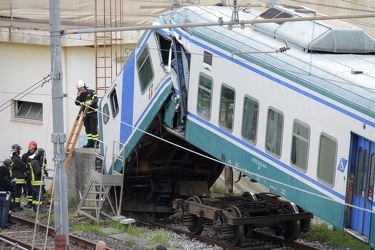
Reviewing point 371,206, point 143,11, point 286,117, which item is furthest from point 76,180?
point 371,206

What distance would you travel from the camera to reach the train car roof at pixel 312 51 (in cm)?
1297

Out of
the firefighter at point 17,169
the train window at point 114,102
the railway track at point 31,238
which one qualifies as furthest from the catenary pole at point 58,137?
the firefighter at point 17,169

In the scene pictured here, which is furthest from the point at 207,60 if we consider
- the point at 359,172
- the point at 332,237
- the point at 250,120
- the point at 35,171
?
the point at 35,171

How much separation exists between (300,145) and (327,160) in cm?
72

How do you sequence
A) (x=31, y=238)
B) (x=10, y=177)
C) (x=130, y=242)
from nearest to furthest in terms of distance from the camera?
(x=130, y=242), (x=31, y=238), (x=10, y=177)

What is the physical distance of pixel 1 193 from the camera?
18906 mm

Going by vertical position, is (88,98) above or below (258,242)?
above

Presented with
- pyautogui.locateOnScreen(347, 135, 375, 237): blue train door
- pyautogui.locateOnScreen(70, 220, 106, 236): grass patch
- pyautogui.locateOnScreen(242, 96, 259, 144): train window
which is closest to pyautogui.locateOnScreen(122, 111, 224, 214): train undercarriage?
pyautogui.locateOnScreen(70, 220, 106, 236): grass patch

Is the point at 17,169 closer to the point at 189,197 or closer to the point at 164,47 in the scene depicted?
the point at 189,197

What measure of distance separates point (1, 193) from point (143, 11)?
33.5ft

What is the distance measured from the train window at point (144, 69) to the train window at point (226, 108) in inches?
104

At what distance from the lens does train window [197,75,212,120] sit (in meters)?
16.0

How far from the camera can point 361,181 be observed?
12.6 meters

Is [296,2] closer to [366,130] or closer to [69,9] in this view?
[69,9]
